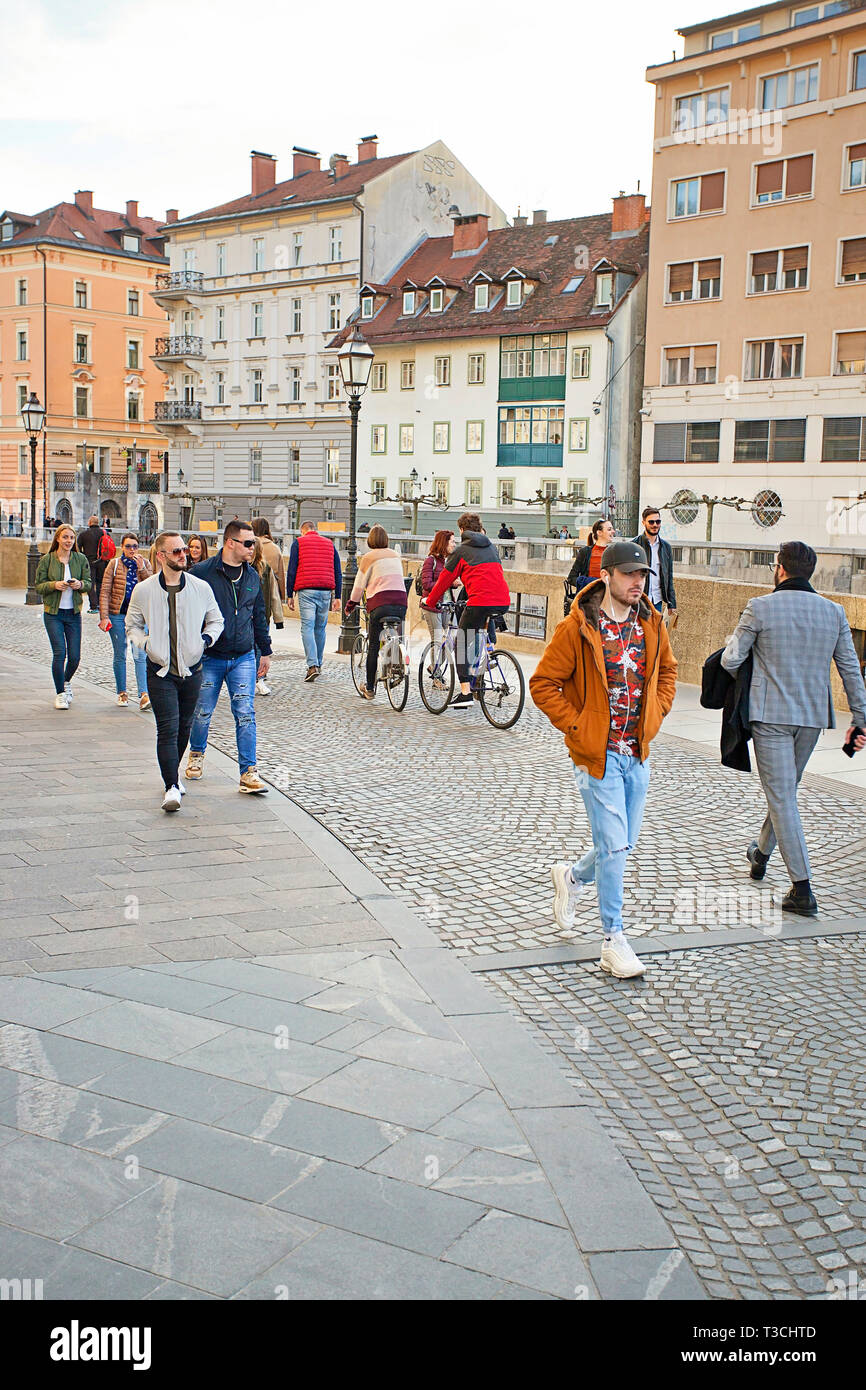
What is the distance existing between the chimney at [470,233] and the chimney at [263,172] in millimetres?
13101

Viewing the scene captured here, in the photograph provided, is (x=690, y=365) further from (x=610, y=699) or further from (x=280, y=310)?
(x=610, y=699)

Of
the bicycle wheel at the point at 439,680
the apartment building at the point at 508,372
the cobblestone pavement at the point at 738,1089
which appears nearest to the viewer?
the cobblestone pavement at the point at 738,1089

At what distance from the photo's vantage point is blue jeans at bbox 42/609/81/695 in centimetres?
1288

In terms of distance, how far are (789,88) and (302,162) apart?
3209 centimetres

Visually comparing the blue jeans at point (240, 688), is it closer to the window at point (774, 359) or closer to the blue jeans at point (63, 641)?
the blue jeans at point (63, 641)

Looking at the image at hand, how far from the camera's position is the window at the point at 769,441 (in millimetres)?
39906

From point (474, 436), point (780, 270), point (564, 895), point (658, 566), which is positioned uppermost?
point (780, 270)

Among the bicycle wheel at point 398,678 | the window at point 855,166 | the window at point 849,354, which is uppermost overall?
the window at point 855,166

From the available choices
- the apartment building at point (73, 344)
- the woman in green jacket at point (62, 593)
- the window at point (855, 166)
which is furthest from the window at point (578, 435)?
the woman in green jacket at point (62, 593)

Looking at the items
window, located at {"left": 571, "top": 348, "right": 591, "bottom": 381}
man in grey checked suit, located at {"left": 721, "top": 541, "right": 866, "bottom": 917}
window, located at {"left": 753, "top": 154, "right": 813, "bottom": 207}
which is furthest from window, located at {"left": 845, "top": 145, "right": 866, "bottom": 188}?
man in grey checked suit, located at {"left": 721, "top": 541, "right": 866, "bottom": 917}

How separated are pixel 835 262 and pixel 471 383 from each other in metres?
17.7

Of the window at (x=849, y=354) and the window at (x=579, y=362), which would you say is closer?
the window at (x=849, y=354)

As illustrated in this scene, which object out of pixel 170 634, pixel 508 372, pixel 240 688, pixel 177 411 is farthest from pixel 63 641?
pixel 177 411

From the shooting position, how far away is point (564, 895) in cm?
629
